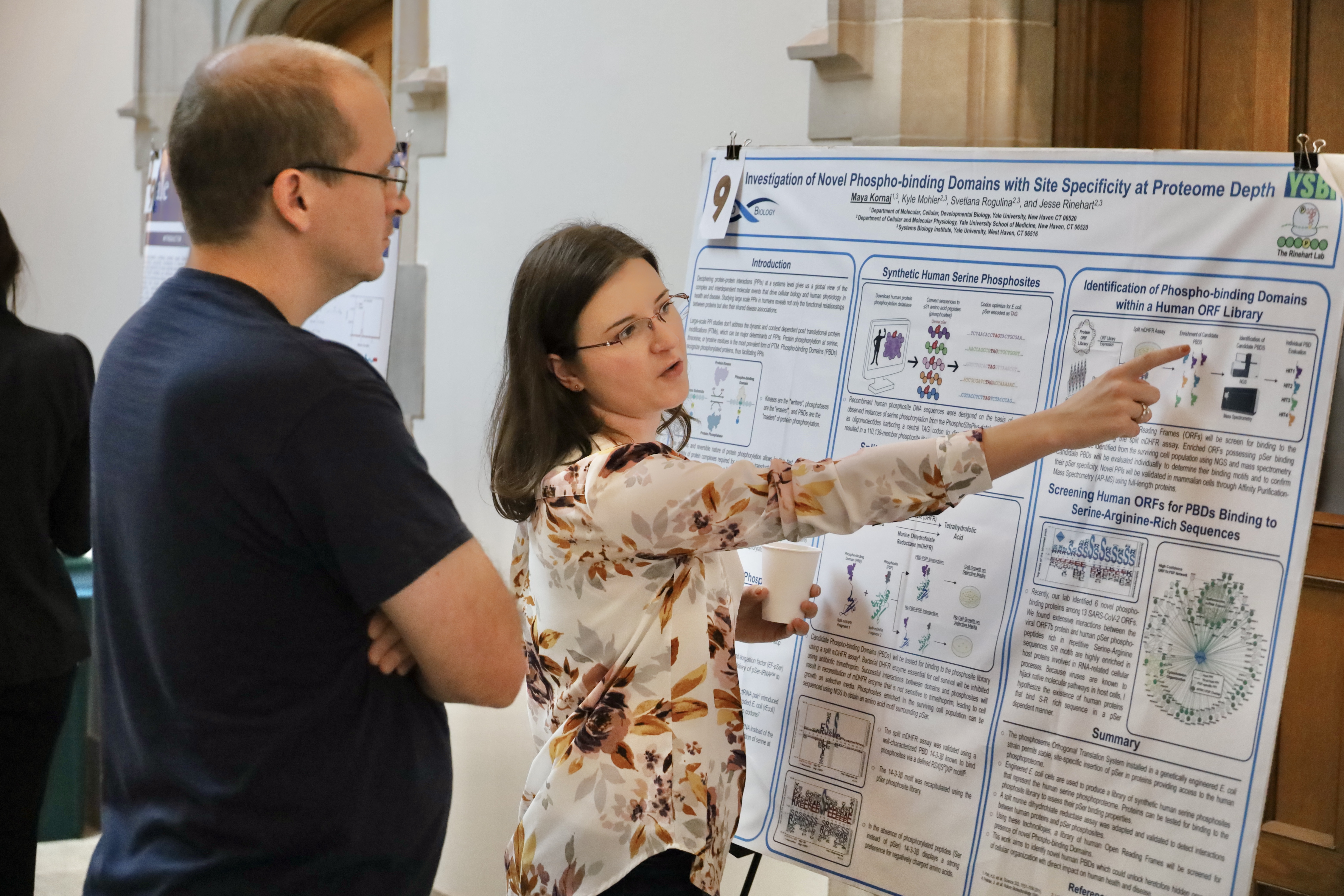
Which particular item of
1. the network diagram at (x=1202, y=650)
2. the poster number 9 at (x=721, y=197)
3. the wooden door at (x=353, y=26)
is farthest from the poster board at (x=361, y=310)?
the network diagram at (x=1202, y=650)

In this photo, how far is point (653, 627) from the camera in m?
1.50

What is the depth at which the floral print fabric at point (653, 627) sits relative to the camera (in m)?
1.42

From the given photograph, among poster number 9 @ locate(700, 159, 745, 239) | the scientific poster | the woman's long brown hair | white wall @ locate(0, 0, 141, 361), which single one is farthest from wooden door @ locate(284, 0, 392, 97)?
the woman's long brown hair

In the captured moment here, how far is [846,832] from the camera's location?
1.76m

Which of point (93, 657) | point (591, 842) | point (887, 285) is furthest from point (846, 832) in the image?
point (93, 657)

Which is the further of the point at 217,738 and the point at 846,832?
the point at 846,832

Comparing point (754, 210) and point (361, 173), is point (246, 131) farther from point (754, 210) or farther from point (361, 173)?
point (754, 210)

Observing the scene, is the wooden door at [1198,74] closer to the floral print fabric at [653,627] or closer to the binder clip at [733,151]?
the binder clip at [733,151]

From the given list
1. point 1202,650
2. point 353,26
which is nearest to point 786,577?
point 1202,650

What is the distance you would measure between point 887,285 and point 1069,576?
52 cm

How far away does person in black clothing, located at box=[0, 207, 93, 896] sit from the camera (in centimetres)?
221

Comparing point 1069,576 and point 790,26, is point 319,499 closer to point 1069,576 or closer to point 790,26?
point 1069,576

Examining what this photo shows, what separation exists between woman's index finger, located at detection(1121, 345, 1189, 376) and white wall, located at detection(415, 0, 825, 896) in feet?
3.56

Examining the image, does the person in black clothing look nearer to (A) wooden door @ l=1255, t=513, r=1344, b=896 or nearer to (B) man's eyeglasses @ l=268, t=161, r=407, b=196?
(B) man's eyeglasses @ l=268, t=161, r=407, b=196
